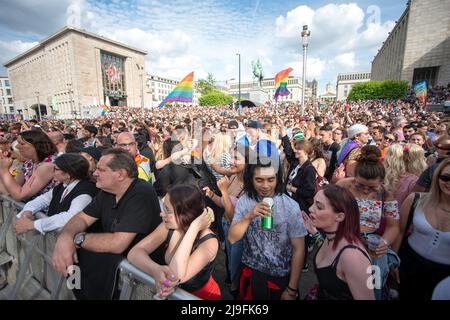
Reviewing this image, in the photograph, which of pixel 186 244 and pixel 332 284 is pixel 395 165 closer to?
pixel 332 284

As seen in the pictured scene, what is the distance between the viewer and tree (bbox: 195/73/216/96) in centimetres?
8444

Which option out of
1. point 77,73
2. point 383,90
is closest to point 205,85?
point 77,73

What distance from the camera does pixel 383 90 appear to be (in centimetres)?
3475

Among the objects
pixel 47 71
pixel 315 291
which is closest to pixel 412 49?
pixel 315 291

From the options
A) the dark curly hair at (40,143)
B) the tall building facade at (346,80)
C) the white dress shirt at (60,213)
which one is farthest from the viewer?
the tall building facade at (346,80)

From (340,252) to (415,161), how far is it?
2413 mm

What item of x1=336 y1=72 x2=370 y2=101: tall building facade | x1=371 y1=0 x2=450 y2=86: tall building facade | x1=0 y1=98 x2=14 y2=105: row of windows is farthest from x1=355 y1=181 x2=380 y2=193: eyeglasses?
x1=0 y1=98 x2=14 y2=105: row of windows

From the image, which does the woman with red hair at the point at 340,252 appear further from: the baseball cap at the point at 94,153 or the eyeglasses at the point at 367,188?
the baseball cap at the point at 94,153

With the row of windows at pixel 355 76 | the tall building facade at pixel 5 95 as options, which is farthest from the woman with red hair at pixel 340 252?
the tall building facade at pixel 5 95

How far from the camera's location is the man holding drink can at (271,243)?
2.01 metres

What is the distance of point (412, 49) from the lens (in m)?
35.2

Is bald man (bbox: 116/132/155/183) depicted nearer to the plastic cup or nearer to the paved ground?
the paved ground

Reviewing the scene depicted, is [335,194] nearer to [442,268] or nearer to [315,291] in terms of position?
[315,291]
